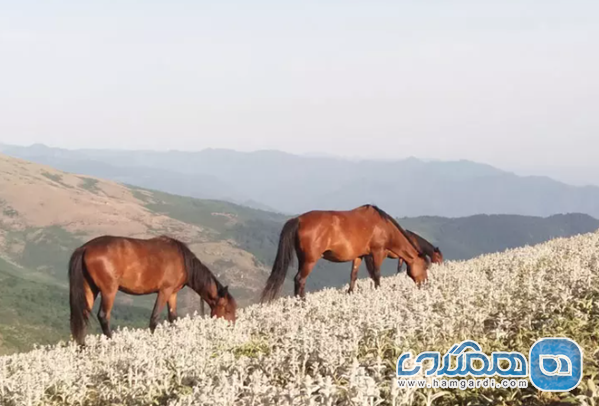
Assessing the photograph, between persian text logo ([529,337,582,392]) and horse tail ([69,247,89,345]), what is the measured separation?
1013cm

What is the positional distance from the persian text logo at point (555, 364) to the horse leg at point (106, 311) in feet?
32.1

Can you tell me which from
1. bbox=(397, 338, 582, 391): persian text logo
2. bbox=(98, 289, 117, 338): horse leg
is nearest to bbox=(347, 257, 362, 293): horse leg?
bbox=(98, 289, 117, 338): horse leg

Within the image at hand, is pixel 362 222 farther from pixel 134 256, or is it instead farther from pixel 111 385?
pixel 111 385

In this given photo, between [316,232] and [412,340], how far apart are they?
895 cm

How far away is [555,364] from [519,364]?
324 millimetres

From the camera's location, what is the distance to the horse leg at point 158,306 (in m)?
13.6

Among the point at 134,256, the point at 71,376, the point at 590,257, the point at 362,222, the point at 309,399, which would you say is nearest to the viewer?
the point at 309,399

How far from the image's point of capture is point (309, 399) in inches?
163

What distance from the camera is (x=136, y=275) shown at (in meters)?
13.9

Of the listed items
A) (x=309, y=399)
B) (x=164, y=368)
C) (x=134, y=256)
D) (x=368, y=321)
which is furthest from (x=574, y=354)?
(x=134, y=256)

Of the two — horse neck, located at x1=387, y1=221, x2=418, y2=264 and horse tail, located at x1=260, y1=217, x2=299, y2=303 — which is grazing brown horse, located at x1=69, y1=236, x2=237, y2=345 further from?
horse neck, located at x1=387, y1=221, x2=418, y2=264

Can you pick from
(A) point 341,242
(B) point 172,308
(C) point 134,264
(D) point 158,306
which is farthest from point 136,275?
(A) point 341,242

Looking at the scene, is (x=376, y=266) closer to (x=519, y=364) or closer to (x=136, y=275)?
(x=136, y=275)

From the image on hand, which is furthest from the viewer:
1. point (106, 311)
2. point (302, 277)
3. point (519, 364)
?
point (302, 277)
